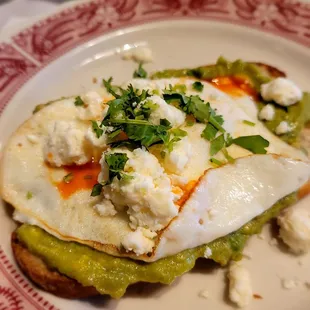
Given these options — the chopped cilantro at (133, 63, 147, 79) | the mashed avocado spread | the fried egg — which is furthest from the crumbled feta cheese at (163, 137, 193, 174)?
the chopped cilantro at (133, 63, 147, 79)

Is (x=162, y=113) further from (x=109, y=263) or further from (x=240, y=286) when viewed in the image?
(x=240, y=286)

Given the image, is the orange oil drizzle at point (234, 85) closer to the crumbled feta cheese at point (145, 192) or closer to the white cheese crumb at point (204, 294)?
the crumbled feta cheese at point (145, 192)

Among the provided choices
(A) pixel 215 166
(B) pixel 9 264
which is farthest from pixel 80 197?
(A) pixel 215 166

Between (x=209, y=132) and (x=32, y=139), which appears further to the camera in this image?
(x=32, y=139)

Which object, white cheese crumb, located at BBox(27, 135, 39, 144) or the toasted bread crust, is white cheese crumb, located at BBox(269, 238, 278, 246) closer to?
the toasted bread crust

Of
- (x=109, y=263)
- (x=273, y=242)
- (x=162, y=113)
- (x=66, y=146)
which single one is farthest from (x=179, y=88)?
(x=109, y=263)

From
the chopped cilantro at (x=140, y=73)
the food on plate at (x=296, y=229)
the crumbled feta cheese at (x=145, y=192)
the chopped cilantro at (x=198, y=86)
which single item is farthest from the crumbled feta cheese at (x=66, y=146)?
the food on plate at (x=296, y=229)
